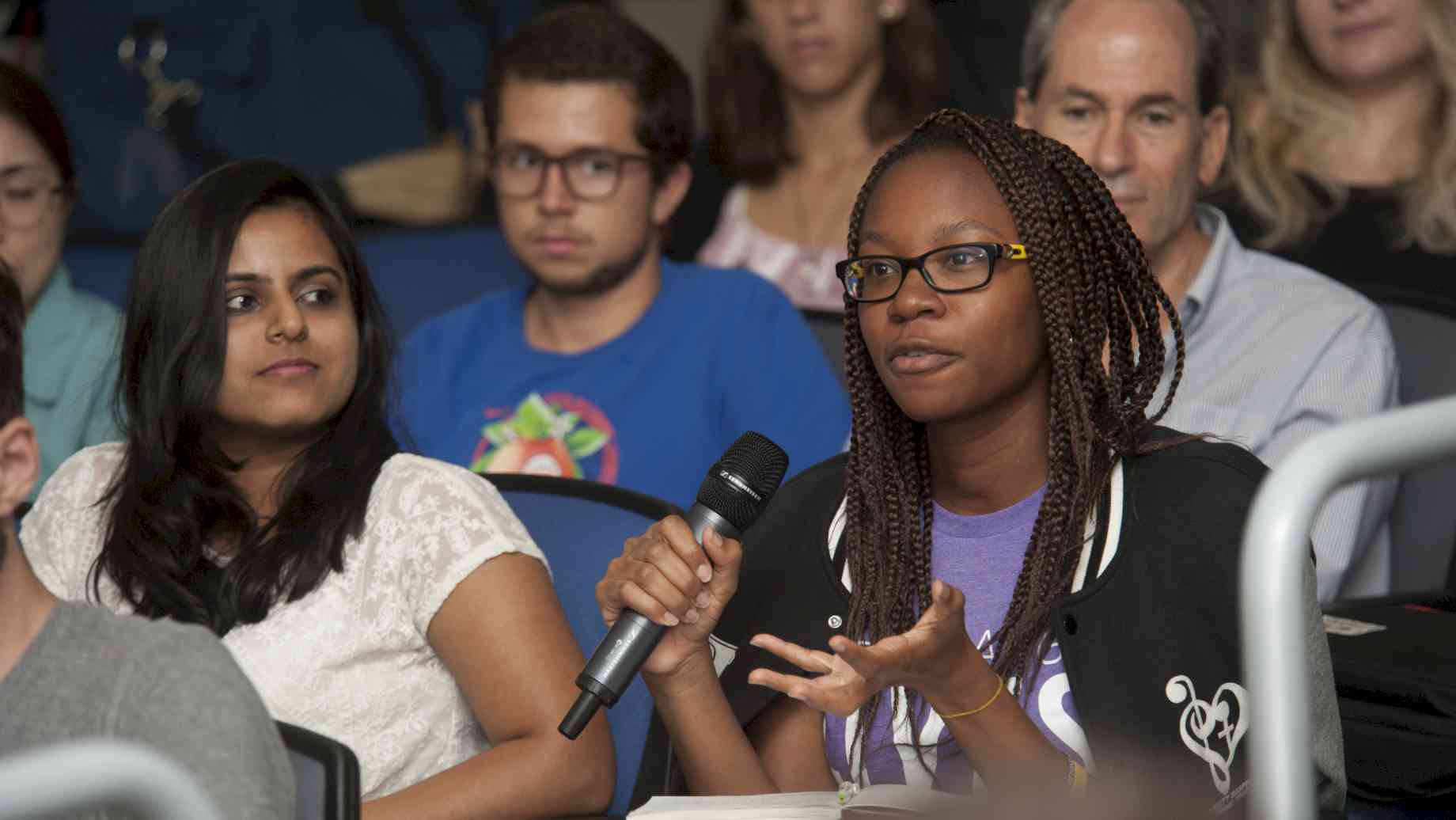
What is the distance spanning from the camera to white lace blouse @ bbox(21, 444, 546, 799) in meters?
1.88

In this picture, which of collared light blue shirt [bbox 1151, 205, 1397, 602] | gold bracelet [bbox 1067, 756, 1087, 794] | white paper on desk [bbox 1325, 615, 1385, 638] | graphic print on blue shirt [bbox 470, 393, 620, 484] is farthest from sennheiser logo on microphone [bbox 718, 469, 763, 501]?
graphic print on blue shirt [bbox 470, 393, 620, 484]

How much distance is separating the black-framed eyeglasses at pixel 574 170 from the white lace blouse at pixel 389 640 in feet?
3.42

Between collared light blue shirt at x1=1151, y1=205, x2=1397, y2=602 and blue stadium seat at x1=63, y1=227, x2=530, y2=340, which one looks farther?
blue stadium seat at x1=63, y1=227, x2=530, y2=340

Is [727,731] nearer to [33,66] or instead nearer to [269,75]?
[269,75]

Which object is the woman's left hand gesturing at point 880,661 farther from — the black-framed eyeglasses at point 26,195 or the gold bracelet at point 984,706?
the black-framed eyeglasses at point 26,195

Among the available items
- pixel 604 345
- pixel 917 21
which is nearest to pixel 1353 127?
pixel 917 21

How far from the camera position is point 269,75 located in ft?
12.7

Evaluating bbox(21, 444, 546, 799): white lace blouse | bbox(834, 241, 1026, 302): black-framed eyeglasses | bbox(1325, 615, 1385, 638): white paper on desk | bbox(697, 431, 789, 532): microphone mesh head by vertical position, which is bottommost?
bbox(21, 444, 546, 799): white lace blouse

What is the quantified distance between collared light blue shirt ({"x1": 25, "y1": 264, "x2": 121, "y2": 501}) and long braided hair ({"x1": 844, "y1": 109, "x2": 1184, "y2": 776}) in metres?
1.35

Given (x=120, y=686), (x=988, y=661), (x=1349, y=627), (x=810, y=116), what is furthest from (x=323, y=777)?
(x=810, y=116)

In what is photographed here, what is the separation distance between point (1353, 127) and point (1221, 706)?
178 centimetres

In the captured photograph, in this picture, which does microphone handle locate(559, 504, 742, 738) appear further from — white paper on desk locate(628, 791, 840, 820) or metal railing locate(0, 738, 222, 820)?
metal railing locate(0, 738, 222, 820)

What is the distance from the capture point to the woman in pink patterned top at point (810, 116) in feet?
11.8

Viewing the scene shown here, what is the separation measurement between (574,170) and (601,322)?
0.24m
